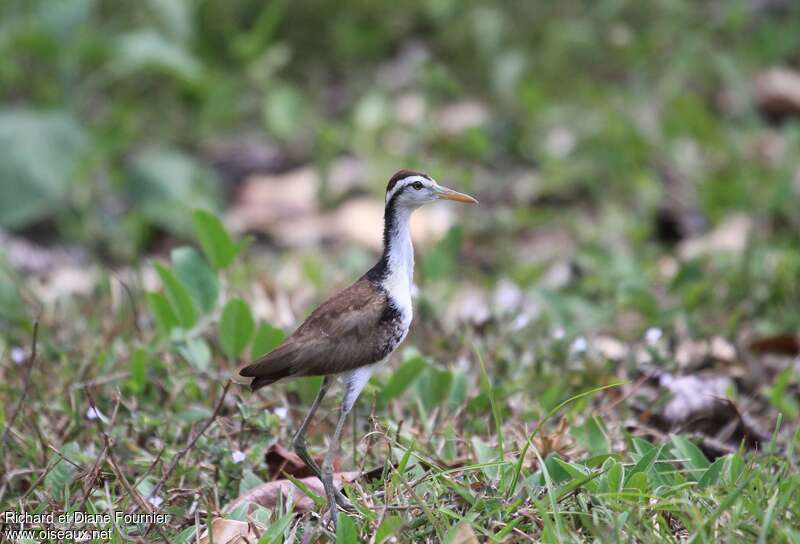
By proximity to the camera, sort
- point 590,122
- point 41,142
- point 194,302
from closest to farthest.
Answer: point 194,302
point 41,142
point 590,122

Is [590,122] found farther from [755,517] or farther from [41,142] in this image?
[755,517]

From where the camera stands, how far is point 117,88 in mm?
7945

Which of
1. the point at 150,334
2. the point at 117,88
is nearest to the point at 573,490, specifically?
the point at 150,334

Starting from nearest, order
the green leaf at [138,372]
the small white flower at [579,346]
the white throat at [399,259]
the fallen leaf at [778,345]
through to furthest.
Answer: the white throat at [399,259]
the green leaf at [138,372]
the small white flower at [579,346]
the fallen leaf at [778,345]

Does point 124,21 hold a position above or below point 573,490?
above

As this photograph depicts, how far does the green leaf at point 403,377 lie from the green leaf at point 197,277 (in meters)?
0.83

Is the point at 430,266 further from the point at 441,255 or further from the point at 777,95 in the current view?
the point at 777,95

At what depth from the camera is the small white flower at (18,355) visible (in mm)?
4077

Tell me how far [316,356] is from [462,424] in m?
0.96

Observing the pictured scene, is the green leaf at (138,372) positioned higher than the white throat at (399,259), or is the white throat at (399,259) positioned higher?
the white throat at (399,259)

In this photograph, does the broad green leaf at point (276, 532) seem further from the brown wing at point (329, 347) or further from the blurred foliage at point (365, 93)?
the blurred foliage at point (365, 93)

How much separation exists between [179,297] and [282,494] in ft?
3.51

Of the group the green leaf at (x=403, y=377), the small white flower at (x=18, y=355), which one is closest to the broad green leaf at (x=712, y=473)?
the green leaf at (x=403, y=377)

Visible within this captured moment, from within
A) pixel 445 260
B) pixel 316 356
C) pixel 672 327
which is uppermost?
pixel 316 356
